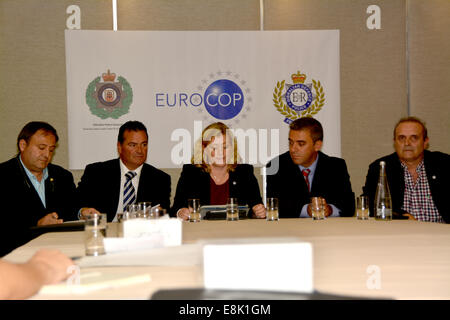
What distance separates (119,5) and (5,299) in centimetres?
445

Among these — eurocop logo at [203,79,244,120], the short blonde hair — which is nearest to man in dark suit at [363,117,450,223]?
the short blonde hair

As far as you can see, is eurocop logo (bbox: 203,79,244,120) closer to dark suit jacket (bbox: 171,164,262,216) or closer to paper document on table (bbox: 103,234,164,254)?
dark suit jacket (bbox: 171,164,262,216)

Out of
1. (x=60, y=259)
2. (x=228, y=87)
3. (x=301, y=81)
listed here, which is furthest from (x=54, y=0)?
(x=60, y=259)

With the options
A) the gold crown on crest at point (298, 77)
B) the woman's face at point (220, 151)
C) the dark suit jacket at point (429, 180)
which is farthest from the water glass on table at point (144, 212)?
the gold crown on crest at point (298, 77)

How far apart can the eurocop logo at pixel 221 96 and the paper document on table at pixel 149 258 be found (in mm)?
3424

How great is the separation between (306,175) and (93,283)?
2.75 meters

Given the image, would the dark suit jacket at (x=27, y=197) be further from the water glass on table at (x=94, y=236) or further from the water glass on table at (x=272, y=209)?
the water glass on table at (x=94, y=236)

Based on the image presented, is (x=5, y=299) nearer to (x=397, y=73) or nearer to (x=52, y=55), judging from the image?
(x=52, y=55)

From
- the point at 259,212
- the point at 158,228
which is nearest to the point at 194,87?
the point at 259,212

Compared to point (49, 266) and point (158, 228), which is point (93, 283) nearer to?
point (49, 266)

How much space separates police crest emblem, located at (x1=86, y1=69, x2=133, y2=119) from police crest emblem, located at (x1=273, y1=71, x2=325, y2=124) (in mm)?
1533

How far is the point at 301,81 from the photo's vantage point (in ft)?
16.9

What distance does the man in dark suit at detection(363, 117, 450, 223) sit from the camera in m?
3.50

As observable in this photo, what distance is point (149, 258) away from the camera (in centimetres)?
162
